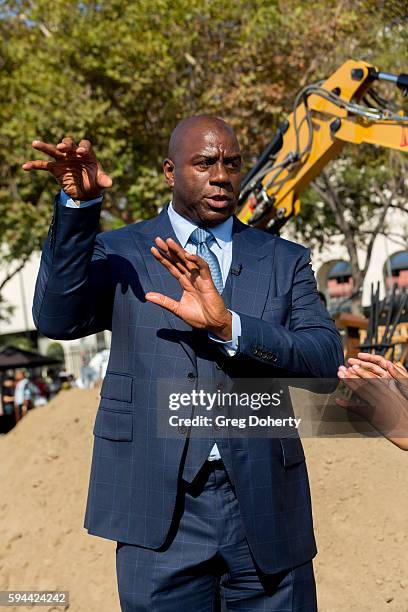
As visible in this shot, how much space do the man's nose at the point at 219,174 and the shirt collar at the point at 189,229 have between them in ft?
0.48

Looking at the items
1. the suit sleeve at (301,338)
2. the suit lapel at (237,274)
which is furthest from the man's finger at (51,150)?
the suit sleeve at (301,338)

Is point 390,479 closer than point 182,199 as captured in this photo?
No

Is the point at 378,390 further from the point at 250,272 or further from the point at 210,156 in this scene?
the point at 210,156

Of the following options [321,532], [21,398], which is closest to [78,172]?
[321,532]

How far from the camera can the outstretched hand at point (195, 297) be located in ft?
7.20

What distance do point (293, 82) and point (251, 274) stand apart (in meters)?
14.7

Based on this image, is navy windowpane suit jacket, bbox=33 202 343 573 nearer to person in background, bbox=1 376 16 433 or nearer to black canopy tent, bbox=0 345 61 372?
person in background, bbox=1 376 16 433

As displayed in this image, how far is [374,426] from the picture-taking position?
249 cm

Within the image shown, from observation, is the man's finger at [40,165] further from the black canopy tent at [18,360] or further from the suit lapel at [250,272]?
the black canopy tent at [18,360]

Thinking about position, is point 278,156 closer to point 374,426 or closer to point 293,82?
point 374,426

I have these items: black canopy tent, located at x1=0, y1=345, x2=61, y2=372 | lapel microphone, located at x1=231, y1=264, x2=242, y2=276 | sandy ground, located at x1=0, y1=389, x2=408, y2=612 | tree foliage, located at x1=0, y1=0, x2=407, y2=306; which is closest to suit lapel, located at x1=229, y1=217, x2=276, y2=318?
lapel microphone, located at x1=231, y1=264, x2=242, y2=276

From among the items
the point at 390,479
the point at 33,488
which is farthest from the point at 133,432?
the point at 33,488

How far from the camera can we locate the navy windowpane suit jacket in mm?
2277

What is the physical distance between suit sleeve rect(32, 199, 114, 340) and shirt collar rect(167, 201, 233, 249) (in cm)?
33
